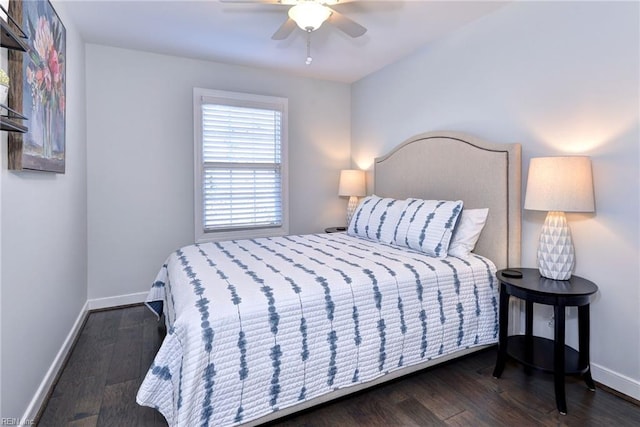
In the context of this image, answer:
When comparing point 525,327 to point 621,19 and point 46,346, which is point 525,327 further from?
point 46,346

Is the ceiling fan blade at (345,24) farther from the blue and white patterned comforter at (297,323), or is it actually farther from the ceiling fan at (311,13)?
the blue and white patterned comforter at (297,323)

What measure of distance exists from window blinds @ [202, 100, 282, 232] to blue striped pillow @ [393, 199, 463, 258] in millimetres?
1772

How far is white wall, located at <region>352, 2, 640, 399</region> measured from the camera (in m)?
1.93

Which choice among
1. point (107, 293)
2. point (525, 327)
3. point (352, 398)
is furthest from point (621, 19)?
point (107, 293)

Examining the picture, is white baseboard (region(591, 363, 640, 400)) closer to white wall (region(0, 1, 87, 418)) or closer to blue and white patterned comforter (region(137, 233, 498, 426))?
blue and white patterned comforter (region(137, 233, 498, 426))

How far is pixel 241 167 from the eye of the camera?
3812mm

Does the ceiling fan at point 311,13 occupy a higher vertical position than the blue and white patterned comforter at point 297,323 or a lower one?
higher

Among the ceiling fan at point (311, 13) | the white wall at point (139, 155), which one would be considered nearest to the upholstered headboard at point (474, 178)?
the ceiling fan at point (311, 13)

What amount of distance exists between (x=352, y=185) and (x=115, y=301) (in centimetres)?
274

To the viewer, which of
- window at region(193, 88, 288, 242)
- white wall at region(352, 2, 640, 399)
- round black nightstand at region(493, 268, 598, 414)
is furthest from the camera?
window at region(193, 88, 288, 242)

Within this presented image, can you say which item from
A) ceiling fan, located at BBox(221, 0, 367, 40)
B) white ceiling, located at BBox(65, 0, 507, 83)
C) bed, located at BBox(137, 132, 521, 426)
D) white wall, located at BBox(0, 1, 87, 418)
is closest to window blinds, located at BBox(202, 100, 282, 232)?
white ceiling, located at BBox(65, 0, 507, 83)

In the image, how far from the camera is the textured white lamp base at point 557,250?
1992 mm

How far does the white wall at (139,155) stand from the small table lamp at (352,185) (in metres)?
1.29

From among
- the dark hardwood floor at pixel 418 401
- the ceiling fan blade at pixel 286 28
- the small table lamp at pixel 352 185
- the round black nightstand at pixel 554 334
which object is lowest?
the dark hardwood floor at pixel 418 401
